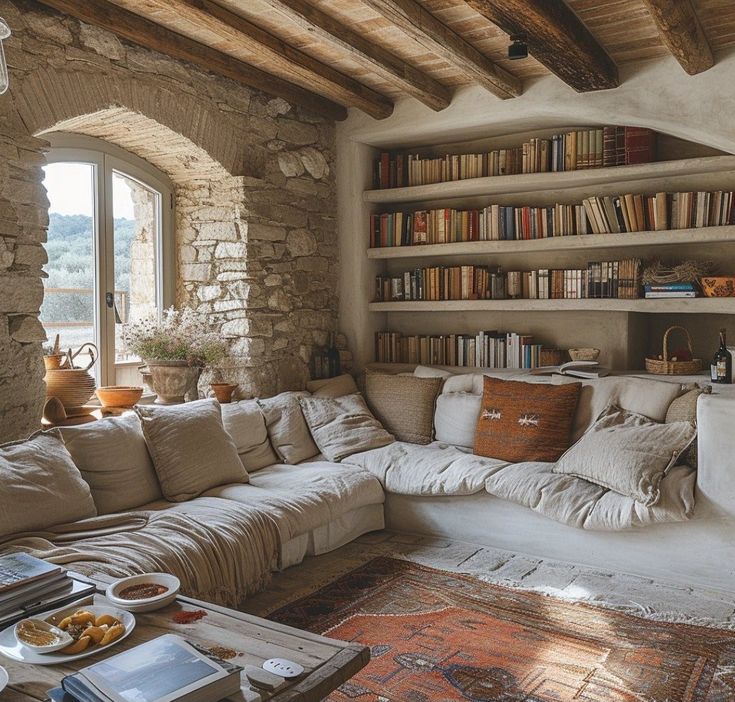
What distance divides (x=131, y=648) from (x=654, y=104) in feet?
12.0

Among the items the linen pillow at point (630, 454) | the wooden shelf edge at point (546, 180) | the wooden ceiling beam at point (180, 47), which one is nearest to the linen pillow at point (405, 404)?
the linen pillow at point (630, 454)

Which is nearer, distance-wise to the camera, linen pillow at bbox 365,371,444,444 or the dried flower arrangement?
the dried flower arrangement

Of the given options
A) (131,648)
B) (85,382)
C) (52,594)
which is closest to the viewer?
(131,648)

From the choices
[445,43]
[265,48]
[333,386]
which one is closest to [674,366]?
[333,386]

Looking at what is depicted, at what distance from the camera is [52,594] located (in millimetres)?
1965

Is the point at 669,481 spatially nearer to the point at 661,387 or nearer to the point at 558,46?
the point at 661,387

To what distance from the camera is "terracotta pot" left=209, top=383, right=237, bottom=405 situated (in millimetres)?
4402

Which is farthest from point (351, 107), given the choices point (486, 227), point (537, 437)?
point (537, 437)

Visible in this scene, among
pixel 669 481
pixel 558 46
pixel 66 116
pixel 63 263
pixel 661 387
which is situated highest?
pixel 558 46

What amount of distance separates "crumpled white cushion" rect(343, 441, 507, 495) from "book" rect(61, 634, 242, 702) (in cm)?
235

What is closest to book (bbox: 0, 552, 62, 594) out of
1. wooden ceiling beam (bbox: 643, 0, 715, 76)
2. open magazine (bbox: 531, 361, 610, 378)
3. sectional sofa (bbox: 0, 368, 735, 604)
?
sectional sofa (bbox: 0, 368, 735, 604)

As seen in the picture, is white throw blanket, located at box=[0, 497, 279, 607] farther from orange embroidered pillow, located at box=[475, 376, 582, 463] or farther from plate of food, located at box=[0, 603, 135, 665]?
orange embroidered pillow, located at box=[475, 376, 582, 463]

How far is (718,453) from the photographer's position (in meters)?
3.31

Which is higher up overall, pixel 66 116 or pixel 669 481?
pixel 66 116
